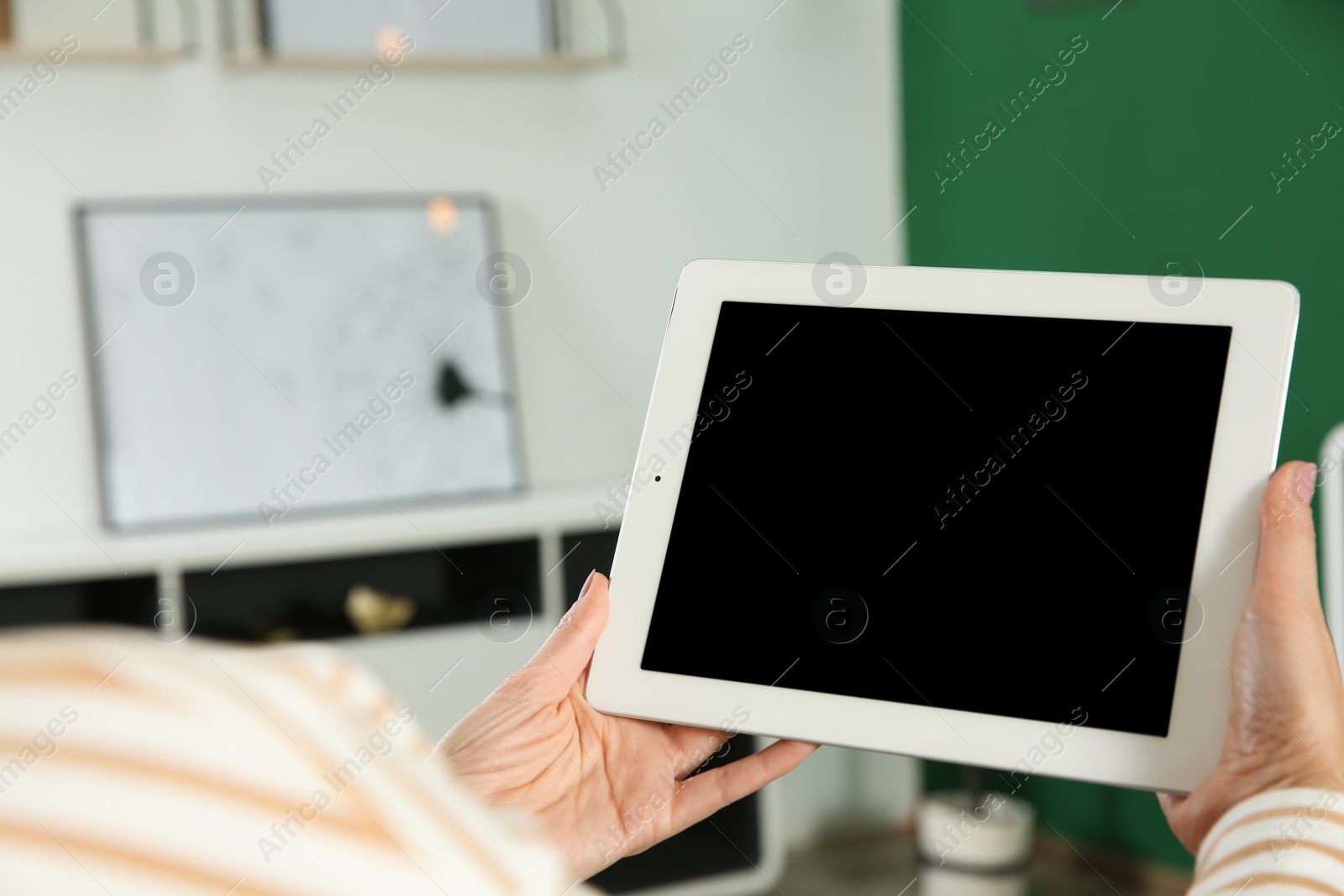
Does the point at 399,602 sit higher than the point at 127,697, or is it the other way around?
the point at 399,602

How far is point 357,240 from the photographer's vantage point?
2.36 m

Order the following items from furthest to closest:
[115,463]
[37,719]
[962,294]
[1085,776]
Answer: [115,463] < [962,294] < [1085,776] < [37,719]

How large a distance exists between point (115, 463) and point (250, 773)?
2.07 metres

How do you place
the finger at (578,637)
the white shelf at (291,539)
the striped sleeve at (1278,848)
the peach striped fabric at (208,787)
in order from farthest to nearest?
the white shelf at (291,539), the finger at (578,637), the striped sleeve at (1278,848), the peach striped fabric at (208,787)

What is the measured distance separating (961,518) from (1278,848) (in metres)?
0.29

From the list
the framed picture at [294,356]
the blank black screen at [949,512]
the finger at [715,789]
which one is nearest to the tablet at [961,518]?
the blank black screen at [949,512]

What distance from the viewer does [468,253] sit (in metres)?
2.43

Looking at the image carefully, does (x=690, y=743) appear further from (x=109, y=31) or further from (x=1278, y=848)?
(x=109, y=31)

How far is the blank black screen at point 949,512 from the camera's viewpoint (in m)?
0.78

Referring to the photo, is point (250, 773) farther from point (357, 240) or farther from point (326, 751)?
point (357, 240)

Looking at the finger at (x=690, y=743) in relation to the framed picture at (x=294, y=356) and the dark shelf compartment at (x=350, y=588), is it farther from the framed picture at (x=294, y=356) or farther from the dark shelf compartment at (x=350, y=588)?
the framed picture at (x=294, y=356)

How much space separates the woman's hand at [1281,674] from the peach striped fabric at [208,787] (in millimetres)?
566

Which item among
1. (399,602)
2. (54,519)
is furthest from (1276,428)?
(54,519)

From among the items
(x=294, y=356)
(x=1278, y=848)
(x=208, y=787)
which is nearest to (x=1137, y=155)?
(x=294, y=356)
